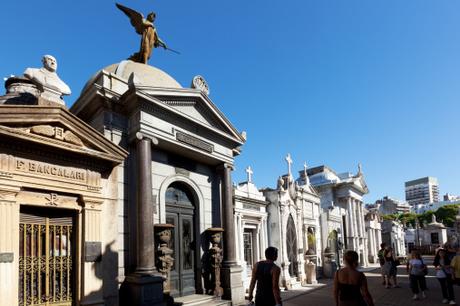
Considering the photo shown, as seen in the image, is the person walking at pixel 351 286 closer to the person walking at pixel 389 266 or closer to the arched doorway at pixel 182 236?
the arched doorway at pixel 182 236

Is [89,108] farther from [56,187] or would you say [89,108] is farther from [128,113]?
[56,187]

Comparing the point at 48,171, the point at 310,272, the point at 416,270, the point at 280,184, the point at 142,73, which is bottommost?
the point at 310,272

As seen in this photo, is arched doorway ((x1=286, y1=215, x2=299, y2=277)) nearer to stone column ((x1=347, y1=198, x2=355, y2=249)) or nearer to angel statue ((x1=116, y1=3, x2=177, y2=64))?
angel statue ((x1=116, y1=3, x2=177, y2=64))

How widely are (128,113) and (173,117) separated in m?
1.12

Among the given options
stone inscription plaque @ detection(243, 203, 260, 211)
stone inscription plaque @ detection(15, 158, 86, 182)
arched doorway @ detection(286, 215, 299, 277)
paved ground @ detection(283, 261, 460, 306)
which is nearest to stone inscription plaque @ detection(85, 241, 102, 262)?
stone inscription plaque @ detection(15, 158, 86, 182)

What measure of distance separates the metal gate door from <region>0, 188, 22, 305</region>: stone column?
0.22m

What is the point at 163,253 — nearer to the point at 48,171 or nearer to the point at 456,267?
the point at 48,171

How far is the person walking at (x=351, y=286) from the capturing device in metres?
4.61

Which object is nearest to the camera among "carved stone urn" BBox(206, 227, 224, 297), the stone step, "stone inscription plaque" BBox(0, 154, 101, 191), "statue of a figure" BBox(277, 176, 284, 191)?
"stone inscription plaque" BBox(0, 154, 101, 191)

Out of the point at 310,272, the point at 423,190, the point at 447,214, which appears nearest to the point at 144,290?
the point at 310,272

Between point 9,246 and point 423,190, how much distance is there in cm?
18709

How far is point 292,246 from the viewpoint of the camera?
15414 mm

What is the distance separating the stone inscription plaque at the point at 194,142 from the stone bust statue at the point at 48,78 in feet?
9.12

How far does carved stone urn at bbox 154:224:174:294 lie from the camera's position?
8156 mm
